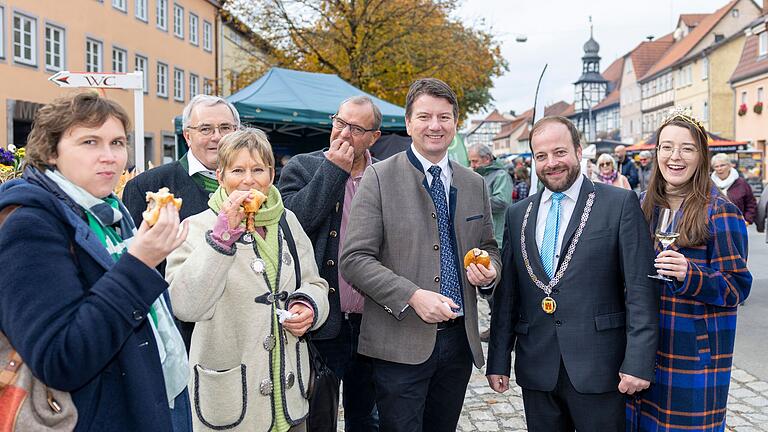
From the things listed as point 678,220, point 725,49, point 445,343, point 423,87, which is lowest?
point 445,343

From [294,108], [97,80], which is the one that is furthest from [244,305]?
[294,108]

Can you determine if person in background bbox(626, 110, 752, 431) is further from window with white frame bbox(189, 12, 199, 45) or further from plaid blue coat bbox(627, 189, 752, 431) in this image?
window with white frame bbox(189, 12, 199, 45)

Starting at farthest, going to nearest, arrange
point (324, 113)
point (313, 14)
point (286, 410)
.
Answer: point (313, 14) → point (324, 113) → point (286, 410)

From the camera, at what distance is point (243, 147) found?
2686 mm

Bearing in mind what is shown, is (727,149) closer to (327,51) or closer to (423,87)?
(327,51)

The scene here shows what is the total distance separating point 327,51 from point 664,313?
16.7m

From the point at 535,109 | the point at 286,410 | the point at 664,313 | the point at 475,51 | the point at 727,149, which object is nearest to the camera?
the point at 286,410

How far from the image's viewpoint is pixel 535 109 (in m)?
6.49

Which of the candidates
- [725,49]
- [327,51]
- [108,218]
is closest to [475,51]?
[327,51]

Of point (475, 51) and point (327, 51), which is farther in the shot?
point (475, 51)

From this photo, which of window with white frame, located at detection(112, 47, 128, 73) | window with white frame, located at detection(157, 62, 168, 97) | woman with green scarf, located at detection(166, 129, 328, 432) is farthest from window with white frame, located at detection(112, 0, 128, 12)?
woman with green scarf, located at detection(166, 129, 328, 432)

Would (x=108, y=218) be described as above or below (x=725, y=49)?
below

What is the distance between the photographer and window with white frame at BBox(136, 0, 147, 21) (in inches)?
1035

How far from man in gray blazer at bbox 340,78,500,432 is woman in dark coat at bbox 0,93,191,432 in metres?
1.15
